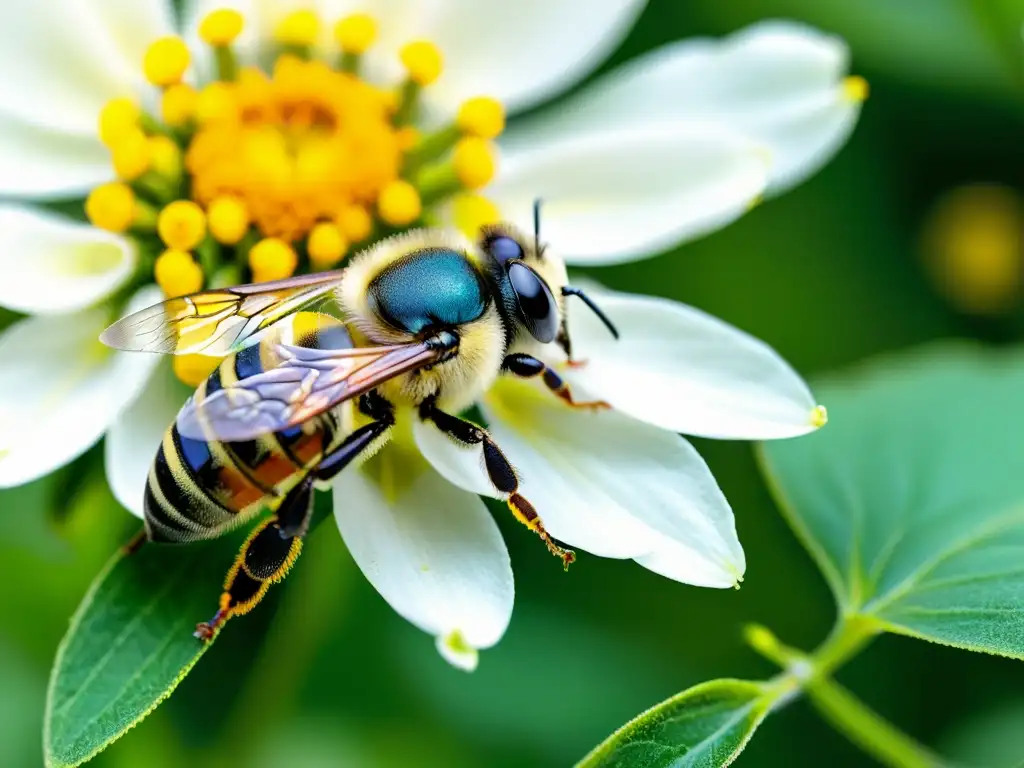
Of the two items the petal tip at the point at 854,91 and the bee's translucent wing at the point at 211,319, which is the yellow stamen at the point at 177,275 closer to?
the bee's translucent wing at the point at 211,319

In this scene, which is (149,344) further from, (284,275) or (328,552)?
(328,552)

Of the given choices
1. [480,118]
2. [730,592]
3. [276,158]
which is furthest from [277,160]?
[730,592]

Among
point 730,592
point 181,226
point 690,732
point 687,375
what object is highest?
point 181,226

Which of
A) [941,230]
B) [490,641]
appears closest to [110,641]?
[490,641]

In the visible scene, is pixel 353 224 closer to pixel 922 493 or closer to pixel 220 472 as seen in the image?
pixel 220 472

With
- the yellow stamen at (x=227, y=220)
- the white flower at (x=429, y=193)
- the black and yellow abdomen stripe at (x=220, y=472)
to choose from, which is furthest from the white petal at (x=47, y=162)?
the black and yellow abdomen stripe at (x=220, y=472)

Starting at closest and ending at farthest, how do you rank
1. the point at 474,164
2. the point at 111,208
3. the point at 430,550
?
the point at 430,550 → the point at 111,208 → the point at 474,164
